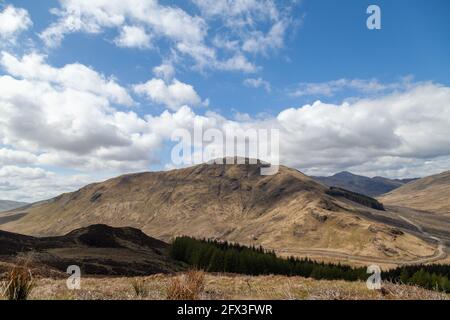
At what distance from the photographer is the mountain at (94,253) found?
6569cm

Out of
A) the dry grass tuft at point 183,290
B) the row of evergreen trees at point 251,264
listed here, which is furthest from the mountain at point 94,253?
the dry grass tuft at point 183,290

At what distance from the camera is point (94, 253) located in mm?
82062

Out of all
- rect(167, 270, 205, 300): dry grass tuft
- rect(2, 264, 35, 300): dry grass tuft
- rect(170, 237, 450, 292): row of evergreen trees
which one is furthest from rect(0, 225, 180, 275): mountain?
rect(167, 270, 205, 300): dry grass tuft

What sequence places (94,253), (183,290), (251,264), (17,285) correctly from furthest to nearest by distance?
(251,264) < (94,253) < (183,290) < (17,285)

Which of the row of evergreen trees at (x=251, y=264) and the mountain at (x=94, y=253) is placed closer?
the mountain at (x=94, y=253)

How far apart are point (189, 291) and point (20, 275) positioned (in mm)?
5217

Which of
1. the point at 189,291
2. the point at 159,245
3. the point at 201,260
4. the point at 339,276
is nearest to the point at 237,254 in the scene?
the point at 201,260

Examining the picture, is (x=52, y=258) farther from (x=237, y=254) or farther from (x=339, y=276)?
(x=339, y=276)

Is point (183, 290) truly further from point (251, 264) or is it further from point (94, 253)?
point (251, 264)

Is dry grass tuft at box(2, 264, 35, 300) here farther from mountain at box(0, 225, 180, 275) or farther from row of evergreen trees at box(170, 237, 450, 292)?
row of evergreen trees at box(170, 237, 450, 292)

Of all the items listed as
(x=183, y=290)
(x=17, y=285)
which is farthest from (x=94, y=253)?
(x=183, y=290)

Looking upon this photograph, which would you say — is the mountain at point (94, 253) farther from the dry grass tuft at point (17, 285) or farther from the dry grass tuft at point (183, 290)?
the dry grass tuft at point (183, 290)

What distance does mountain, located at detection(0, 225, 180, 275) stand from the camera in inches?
2586

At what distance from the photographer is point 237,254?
109 metres
